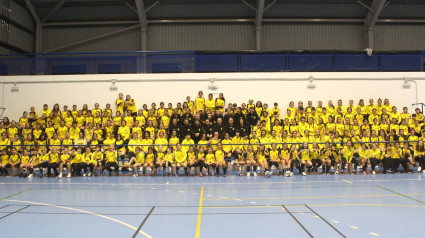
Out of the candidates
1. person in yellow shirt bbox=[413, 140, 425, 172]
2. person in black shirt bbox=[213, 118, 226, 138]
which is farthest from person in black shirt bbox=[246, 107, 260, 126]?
person in yellow shirt bbox=[413, 140, 425, 172]

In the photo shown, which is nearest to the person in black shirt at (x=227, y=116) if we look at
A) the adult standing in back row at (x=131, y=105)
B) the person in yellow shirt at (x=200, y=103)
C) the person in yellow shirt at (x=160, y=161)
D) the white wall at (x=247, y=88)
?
the person in yellow shirt at (x=200, y=103)

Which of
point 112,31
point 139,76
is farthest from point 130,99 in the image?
point 112,31

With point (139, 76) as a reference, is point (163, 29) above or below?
above

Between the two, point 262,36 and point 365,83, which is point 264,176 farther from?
point 262,36

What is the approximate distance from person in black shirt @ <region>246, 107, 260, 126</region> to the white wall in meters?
2.06

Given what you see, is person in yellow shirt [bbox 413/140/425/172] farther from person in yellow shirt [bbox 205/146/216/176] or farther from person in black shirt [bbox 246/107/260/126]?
person in yellow shirt [bbox 205/146/216/176]

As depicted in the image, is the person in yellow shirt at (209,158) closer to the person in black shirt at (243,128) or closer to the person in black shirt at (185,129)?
the person in black shirt at (185,129)

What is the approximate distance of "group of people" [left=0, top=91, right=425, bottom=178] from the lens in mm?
12195

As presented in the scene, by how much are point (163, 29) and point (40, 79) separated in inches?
337

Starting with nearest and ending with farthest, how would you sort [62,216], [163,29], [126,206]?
[62,216] → [126,206] → [163,29]

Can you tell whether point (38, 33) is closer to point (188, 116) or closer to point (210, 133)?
point (188, 116)

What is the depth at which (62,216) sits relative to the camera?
20.7 feet

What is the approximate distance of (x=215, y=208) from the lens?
689 centimetres

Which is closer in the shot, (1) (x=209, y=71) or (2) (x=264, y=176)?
(2) (x=264, y=176)
